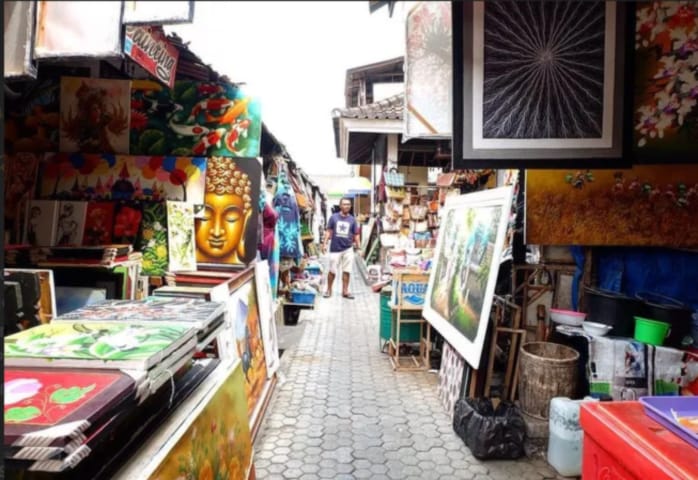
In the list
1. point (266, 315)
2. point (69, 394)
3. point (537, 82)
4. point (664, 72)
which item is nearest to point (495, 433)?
point (266, 315)

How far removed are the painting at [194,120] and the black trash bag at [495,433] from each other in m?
2.68

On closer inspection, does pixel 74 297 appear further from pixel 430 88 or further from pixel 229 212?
pixel 430 88

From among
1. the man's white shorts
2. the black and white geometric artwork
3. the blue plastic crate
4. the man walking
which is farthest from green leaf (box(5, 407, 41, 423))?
the man's white shorts

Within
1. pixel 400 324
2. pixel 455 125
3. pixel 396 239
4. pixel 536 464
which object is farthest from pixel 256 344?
pixel 396 239

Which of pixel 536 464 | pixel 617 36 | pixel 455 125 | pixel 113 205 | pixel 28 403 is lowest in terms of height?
pixel 536 464

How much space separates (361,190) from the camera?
52.3 ft

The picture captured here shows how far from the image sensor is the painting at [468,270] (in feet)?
11.7

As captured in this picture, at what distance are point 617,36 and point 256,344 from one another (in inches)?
133

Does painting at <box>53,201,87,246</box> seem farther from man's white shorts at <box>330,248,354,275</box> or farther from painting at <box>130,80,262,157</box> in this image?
man's white shorts at <box>330,248,354,275</box>

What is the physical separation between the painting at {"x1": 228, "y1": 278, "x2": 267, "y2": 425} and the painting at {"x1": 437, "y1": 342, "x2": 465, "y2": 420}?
1.73m

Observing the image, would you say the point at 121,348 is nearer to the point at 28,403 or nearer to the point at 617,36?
the point at 28,403


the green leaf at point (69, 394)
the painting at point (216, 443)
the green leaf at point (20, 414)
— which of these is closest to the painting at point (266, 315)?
the painting at point (216, 443)

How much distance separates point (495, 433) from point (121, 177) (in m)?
3.33

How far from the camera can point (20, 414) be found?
1.11 m
